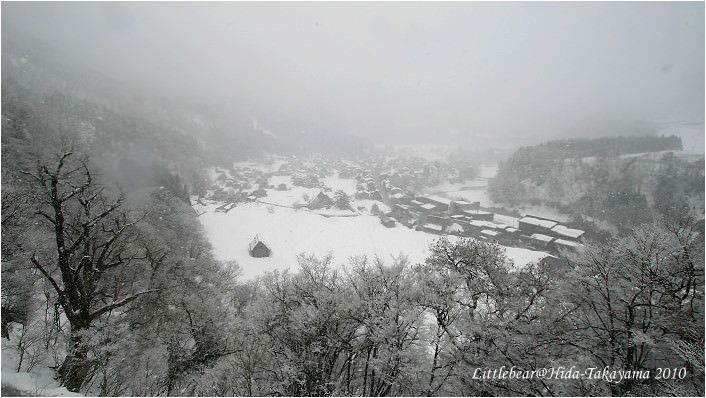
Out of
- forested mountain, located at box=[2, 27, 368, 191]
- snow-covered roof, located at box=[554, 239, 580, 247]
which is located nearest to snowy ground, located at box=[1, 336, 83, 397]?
forested mountain, located at box=[2, 27, 368, 191]

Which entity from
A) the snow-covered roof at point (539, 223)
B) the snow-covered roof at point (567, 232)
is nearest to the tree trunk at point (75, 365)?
the snow-covered roof at point (539, 223)

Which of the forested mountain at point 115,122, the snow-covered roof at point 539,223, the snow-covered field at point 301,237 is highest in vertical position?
the forested mountain at point 115,122

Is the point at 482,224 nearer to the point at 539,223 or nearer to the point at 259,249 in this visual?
the point at 539,223

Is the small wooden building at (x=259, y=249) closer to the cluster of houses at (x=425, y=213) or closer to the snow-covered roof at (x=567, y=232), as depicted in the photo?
the cluster of houses at (x=425, y=213)

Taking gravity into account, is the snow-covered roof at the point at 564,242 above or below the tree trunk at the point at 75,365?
below

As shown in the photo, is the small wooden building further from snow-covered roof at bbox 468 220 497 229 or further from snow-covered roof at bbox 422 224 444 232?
snow-covered roof at bbox 468 220 497 229

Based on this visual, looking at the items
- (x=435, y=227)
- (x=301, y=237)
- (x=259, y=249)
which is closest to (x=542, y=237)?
(x=435, y=227)

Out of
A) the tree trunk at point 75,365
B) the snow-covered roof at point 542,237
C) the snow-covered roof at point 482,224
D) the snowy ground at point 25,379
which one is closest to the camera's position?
the snowy ground at point 25,379
